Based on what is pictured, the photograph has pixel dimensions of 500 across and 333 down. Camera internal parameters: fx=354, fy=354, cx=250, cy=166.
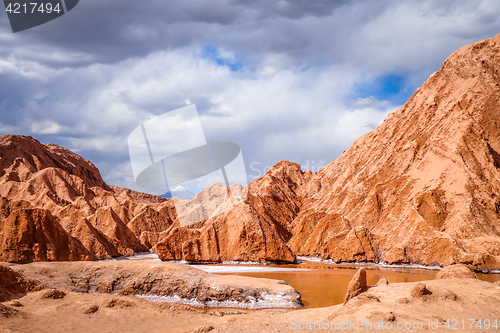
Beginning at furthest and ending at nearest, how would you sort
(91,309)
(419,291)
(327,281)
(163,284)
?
1. (327,281)
2. (163,284)
3. (91,309)
4. (419,291)

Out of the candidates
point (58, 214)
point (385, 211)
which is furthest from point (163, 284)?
point (58, 214)

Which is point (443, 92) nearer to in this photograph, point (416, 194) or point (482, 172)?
point (482, 172)

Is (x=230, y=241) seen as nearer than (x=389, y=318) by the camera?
No

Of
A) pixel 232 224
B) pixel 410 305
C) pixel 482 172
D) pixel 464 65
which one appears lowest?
pixel 410 305

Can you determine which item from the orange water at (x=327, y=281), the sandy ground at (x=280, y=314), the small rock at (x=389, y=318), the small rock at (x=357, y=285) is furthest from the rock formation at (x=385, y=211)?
the small rock at (x=389, y=318)

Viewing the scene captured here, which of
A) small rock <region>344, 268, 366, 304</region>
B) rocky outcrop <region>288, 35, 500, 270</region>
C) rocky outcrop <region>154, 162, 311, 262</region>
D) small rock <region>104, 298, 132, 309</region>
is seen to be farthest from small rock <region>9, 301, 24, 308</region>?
rocky outcrop <region>288, 35, 500, 270</region>

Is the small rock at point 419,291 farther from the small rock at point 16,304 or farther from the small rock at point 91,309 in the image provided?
the small rock at point 16,304

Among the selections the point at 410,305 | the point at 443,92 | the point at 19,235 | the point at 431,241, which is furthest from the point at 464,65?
the point at 19,235

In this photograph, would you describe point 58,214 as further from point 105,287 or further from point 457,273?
point 457,273

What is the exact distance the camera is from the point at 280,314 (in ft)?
41.6

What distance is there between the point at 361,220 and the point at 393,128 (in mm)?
18640

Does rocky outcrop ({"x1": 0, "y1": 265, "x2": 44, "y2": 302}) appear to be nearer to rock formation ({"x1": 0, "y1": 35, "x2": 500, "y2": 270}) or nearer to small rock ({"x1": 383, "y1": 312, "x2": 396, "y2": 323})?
rock formation ({"x1": 0, "y1": 35, "x2": 500, "y2": 270})

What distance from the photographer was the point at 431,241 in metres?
31.8

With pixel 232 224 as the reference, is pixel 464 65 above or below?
above
